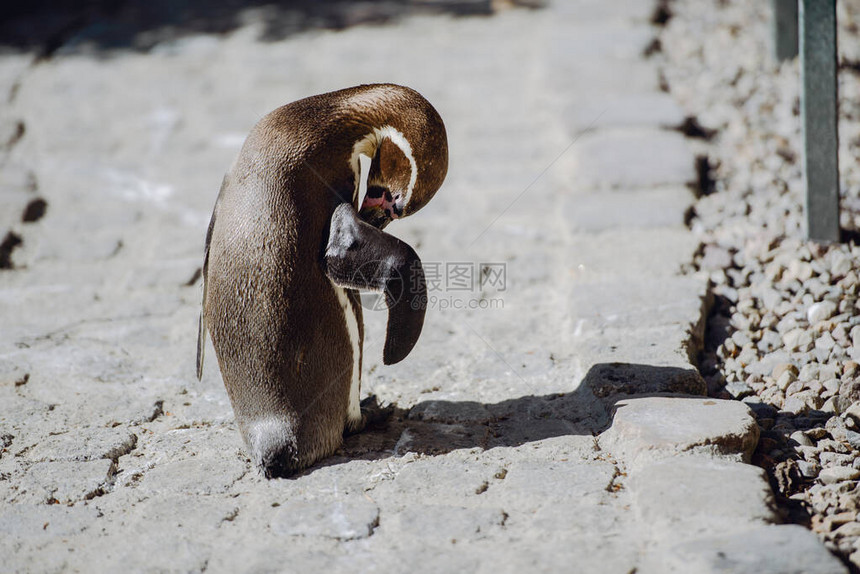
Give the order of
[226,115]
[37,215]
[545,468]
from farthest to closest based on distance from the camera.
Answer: [226,115], [37,215], [545,468]

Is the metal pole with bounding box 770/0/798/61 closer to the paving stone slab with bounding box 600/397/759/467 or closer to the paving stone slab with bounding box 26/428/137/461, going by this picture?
the paving stone slab with bounding box 600/397/759/467

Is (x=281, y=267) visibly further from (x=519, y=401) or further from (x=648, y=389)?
(x=648, y=389)

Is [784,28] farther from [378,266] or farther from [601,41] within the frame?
[378,266]

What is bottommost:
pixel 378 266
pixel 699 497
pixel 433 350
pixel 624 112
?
pixel 433 350

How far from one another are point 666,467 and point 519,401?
2.32 feet

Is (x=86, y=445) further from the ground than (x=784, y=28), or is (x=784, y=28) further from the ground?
(x=784, y=28)

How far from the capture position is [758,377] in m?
3.07

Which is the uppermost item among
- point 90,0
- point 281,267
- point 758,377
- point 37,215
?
point 90,0

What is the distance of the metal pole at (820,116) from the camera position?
12.0 ft

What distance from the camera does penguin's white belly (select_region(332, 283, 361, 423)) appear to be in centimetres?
255

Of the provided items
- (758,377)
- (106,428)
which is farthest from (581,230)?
(106,428)

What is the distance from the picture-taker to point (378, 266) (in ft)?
7.70

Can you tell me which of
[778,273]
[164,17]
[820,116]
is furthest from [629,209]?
[164,17]

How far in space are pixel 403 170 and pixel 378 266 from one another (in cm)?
35
